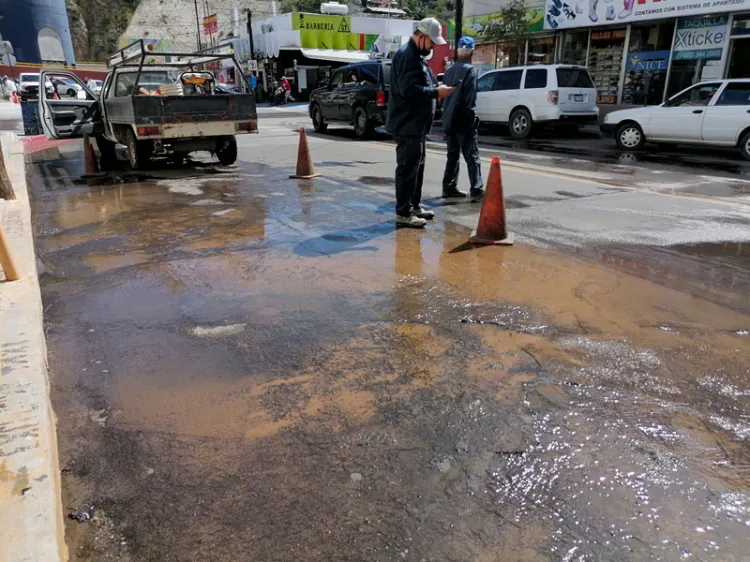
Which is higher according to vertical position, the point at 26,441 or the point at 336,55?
the point at 336,55

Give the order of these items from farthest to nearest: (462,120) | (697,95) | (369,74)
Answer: (369,74), (697,95), (462,120)

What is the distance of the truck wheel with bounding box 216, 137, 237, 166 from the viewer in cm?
1082

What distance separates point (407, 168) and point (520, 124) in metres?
10.7

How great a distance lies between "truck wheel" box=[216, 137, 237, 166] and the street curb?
695cm

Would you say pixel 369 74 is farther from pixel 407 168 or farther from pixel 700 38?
pixel 407 168

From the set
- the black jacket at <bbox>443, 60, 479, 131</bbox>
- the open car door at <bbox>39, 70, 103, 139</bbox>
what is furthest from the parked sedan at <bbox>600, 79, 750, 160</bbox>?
the open car door at <bbox>39, 70, 103, 139</bbox>

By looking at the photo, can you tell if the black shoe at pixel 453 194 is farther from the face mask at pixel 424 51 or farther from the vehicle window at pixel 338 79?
the vehicle window at pixel 338 79

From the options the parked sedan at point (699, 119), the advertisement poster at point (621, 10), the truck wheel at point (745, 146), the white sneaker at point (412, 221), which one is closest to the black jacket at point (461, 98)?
the white sneaker at point (412, 221)

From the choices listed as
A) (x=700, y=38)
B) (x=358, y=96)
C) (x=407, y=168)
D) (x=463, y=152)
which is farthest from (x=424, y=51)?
(x=700, y=38)

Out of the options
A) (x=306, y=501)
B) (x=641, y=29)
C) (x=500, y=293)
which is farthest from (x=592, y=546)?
(x=641, y=29)

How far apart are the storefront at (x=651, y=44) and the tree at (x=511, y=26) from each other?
886 mm

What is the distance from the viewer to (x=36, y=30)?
45938mm

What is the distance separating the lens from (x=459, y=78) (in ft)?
24.1

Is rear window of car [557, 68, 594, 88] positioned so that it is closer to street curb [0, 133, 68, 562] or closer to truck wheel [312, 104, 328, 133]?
truck wheel [312, 104, 328, 133]
